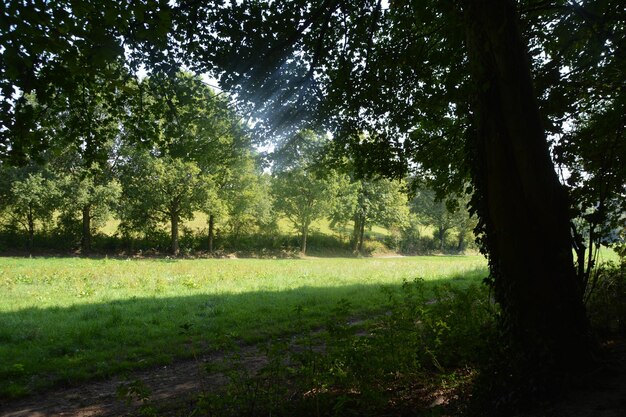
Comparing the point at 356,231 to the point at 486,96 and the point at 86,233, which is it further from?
the point at 486,96

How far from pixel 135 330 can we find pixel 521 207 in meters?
9.02

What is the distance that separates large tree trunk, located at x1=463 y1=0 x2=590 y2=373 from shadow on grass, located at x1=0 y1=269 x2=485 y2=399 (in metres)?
2.35

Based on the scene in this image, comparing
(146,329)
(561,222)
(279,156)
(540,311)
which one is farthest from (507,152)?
(146,329)

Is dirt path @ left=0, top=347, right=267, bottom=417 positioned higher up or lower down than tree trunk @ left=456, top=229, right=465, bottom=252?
lower down

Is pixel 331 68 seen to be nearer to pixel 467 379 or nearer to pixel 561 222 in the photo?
pixel 561 222

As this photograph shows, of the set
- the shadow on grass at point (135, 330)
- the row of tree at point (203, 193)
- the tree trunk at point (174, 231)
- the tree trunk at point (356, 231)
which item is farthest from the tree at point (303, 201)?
the shadow on grass at point (135, 330)

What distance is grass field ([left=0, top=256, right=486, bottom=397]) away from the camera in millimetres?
7410

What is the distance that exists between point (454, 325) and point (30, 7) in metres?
6.38

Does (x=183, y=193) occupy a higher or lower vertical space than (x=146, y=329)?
higher

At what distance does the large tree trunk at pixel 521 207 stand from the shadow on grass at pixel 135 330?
235cm

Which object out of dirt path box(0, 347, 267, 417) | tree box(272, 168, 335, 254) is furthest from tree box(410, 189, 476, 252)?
dirt path box(0, 347, 267, 417)

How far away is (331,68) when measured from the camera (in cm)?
861

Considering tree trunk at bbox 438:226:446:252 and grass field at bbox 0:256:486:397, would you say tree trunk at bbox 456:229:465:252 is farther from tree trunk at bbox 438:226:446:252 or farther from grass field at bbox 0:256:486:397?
grass field at bbox 0:256:486:397

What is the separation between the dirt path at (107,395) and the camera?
5.74 metres
